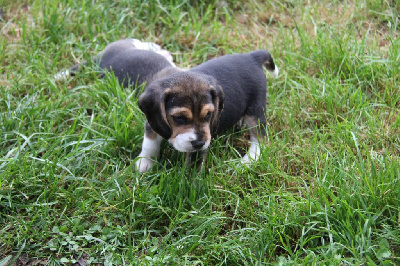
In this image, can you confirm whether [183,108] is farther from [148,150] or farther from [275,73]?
[275,73]

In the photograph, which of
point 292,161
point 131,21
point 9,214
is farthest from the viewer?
point 131,21

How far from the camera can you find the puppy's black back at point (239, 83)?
16.4ft

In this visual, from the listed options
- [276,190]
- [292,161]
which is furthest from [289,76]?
[276,190]

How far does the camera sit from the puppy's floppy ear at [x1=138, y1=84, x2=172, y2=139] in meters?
4.32

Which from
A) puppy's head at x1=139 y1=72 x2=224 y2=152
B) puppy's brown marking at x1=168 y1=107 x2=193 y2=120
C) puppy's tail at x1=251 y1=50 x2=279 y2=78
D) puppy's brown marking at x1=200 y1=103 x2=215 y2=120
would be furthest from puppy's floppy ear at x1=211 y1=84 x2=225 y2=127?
puppy's tail at x1=251 y1=50 x2=279 y2=78

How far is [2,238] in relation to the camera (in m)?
4.09

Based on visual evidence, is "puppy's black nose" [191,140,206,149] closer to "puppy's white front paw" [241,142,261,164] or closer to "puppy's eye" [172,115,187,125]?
"puppy's eye" [172,115,187,125]

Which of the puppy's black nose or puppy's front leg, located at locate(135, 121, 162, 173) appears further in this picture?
puppy's front leg, located at locate(135, 121, 162, 173)

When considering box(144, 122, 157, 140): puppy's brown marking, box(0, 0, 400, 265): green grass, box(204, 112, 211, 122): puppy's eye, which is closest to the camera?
box(0, 0, 400, 265): green grass

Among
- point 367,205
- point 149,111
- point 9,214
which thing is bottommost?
point 9,214

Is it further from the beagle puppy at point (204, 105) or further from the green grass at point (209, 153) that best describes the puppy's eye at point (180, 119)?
the green grass at point (209, 153)

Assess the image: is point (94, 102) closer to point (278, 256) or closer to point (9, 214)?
point (9, 214)

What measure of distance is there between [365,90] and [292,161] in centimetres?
165

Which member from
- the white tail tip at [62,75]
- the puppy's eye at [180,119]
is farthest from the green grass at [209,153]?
the puppy's eye at [180,119]
